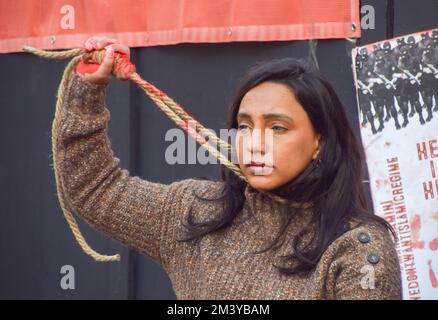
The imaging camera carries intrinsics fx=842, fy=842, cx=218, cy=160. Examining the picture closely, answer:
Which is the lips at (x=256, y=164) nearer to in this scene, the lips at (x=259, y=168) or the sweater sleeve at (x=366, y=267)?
the lips at (x=259, y=168)

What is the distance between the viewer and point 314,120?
7.36ft

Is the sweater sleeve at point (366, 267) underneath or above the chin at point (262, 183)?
underneath

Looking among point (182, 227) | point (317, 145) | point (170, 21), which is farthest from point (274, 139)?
point (170, 21)

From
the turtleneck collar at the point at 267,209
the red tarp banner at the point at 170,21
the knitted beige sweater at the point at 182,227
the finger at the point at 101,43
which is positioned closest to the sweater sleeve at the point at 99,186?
the knitted beige sweater at the point at 182,227

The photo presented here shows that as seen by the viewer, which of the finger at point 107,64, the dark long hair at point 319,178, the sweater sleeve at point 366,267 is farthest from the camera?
the finger at point 107,64

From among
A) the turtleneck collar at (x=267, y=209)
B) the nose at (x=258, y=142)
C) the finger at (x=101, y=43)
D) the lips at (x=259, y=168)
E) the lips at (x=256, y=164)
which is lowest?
the turtleneck collar at (x=267, y=209)

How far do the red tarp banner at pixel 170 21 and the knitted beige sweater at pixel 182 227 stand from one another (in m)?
1.40

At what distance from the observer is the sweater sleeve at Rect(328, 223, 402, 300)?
6.68 feet

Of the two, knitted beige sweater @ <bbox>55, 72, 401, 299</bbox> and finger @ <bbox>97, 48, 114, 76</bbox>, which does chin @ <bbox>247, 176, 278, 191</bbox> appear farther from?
finger @ <bbox>97, 48, 114, 76</bbox>

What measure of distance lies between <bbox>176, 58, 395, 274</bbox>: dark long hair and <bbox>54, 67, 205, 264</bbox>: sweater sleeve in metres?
0.11

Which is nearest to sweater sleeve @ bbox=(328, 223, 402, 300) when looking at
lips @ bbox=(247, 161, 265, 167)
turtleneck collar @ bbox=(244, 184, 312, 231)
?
turtleneck collar @ bbox=(244, 184, 312, 231)

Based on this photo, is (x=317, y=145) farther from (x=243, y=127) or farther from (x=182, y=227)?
(x=182, y=227)

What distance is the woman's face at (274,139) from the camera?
2.18 m
